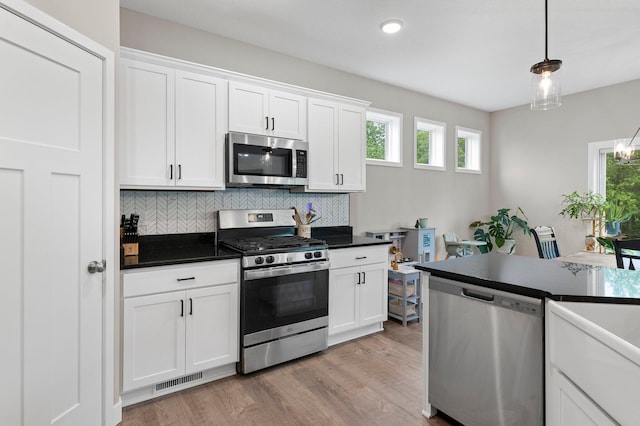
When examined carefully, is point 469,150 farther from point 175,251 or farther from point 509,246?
point 175,251

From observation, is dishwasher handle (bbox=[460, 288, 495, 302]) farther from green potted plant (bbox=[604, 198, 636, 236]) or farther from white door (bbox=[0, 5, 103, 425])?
green potted plant (bbox=[604, 198, 636, 236])

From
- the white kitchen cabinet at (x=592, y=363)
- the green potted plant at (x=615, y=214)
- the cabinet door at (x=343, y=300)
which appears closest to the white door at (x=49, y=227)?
the cabinet door at (x=343, y=300)

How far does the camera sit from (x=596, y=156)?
4.68m

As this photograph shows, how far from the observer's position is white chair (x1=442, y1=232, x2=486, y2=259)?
4719 mm

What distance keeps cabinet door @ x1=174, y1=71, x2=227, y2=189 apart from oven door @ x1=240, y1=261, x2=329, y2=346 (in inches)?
33.8

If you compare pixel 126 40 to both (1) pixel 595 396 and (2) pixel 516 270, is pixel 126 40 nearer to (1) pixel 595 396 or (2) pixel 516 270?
(2) pixel 516 270

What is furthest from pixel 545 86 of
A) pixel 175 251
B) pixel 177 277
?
pixel 175 251

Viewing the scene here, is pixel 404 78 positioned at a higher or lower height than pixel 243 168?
higher

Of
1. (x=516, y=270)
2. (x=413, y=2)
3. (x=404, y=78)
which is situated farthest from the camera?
(x=404, y=78)

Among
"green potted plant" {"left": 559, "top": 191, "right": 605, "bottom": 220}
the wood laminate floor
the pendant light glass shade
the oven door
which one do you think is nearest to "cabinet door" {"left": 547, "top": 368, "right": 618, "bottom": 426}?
the wood laminate floor

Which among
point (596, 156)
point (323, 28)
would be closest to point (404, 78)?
point (323, 28)

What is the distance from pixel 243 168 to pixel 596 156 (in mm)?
4804

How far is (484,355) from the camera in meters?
1.73

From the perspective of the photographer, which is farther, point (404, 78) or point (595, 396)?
point (404, 78)
